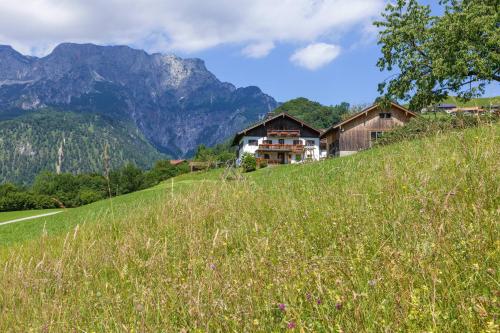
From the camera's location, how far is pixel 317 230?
4430 millimetres

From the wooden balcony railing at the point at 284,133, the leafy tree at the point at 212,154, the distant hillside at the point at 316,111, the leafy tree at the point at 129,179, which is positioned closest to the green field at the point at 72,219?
Answer: the leafy tree at the point at 212,154

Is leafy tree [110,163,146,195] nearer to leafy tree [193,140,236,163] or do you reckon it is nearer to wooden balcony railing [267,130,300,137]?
leafy tree [193,140,236,163]

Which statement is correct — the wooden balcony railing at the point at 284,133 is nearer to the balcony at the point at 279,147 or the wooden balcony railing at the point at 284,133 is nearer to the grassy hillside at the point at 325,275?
the balcony at the point at 279,147

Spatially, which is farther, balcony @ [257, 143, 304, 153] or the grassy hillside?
balcony @ [257, 143, 304, 153]

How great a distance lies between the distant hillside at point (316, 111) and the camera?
6029 inches

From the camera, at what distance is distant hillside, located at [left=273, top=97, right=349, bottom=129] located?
153125 millimetres

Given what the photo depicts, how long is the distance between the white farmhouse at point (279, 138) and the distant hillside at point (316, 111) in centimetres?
7530

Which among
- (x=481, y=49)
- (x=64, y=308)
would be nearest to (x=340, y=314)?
(x=64, y=308)

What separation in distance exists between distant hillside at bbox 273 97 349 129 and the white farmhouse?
75.3 m

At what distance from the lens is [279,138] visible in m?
71.9

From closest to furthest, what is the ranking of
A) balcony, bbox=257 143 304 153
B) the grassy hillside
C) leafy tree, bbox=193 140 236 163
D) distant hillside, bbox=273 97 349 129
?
the grassy hillside, leafy tree, bbox=193 140 236 163, balcony, bbox=257 143 304 153, distant hillside, bbox=273 97 349 129

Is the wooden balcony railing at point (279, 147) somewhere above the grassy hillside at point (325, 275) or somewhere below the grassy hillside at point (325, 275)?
above

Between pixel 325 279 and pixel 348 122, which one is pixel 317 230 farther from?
pixel 348 122

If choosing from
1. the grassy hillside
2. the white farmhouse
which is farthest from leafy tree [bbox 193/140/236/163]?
the grassy hillside
